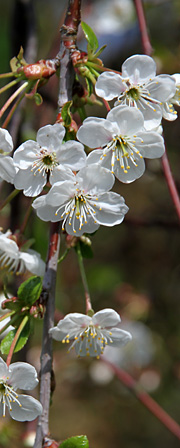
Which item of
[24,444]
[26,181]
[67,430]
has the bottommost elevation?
[67,430]

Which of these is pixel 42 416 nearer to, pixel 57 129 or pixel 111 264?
pixel 57 129

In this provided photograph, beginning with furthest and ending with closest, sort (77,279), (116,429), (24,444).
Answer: (116,429)
(77,279)
(24,444)

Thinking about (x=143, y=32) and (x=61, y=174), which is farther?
(x=143, y=32)

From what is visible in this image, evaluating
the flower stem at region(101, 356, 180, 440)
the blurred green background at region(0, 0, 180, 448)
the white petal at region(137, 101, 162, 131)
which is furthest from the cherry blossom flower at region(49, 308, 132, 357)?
the blurred green background at region(0, 0, 180, 448)

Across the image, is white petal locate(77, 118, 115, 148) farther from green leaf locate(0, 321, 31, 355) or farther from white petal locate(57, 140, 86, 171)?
green leaf locate(0, 321, 31, 355)

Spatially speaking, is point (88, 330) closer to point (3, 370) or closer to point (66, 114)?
point (3, 370)

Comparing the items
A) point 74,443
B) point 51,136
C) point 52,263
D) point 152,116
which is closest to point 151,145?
point 152,116

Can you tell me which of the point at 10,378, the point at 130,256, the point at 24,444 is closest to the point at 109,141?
the point at 10,378
